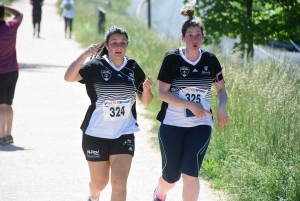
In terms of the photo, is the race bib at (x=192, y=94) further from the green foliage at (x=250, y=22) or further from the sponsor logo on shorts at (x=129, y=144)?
the green foliage at (x=250, y=22)

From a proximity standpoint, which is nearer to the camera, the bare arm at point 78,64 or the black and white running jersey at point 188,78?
the bare arm at point 78,64

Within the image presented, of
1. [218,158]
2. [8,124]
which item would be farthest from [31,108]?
[218,158]

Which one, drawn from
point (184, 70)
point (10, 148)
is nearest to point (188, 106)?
point (184, 70)

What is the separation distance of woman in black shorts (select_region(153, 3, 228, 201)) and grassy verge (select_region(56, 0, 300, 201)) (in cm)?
88

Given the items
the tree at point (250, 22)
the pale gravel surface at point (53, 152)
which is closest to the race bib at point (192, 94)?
the pale gravel surface at point (53, 152)

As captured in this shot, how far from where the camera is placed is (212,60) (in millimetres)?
6570

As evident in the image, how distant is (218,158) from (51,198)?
215 cm

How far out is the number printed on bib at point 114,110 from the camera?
6281 mm

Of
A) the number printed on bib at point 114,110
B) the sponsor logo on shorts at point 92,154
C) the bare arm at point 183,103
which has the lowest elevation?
the sponsor logo on shorts at point 92,154

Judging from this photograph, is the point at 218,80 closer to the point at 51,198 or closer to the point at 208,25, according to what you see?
the point at 51,198

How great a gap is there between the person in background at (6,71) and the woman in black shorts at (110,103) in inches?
166

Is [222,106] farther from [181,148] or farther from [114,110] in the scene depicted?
[114,110]

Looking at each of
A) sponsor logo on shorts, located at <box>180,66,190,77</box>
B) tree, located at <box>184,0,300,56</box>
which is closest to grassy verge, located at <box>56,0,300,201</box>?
sponsor logo on shorts, located at <box>180,66,190,77</box>

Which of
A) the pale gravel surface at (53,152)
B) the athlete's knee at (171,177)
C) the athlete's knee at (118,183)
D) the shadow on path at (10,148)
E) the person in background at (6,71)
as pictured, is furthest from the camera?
the person in background at (6,71)
